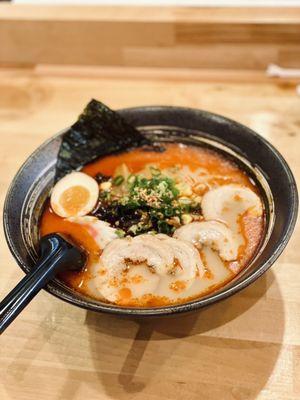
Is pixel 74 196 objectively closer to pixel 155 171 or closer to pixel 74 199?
pixel 74 199

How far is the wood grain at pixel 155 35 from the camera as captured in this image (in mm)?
2145

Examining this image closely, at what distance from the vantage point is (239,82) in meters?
2.23

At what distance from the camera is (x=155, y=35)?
2.22 meters

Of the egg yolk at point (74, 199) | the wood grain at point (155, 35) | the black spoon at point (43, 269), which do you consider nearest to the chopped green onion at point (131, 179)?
the egg yolk at point (74, 199)

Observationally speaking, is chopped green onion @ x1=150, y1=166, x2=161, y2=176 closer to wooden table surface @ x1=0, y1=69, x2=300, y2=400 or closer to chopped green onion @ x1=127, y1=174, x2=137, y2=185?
chopped green onion @ x1=127, y1=174, x2=137, y2=185

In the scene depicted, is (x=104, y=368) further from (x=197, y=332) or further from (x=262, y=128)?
(x=262, y=128)

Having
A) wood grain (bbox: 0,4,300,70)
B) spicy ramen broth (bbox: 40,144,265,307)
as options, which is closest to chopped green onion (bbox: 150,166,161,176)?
spicy ramen broth (bbox: 40,144,265,307)

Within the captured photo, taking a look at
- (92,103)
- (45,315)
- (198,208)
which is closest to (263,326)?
(198,208)

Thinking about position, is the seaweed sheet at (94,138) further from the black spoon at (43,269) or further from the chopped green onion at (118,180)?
the black spoon at (43,269)

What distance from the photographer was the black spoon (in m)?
1.08

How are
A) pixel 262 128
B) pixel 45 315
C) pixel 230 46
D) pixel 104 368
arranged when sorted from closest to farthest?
pixel 104 368
pixel 45 315
pixel 262 128
pixel 230 46

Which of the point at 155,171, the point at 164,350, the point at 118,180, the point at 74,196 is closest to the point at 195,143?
the point at 155,171

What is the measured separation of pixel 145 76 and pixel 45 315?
135cm

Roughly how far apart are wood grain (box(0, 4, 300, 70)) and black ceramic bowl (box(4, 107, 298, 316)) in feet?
2.26
